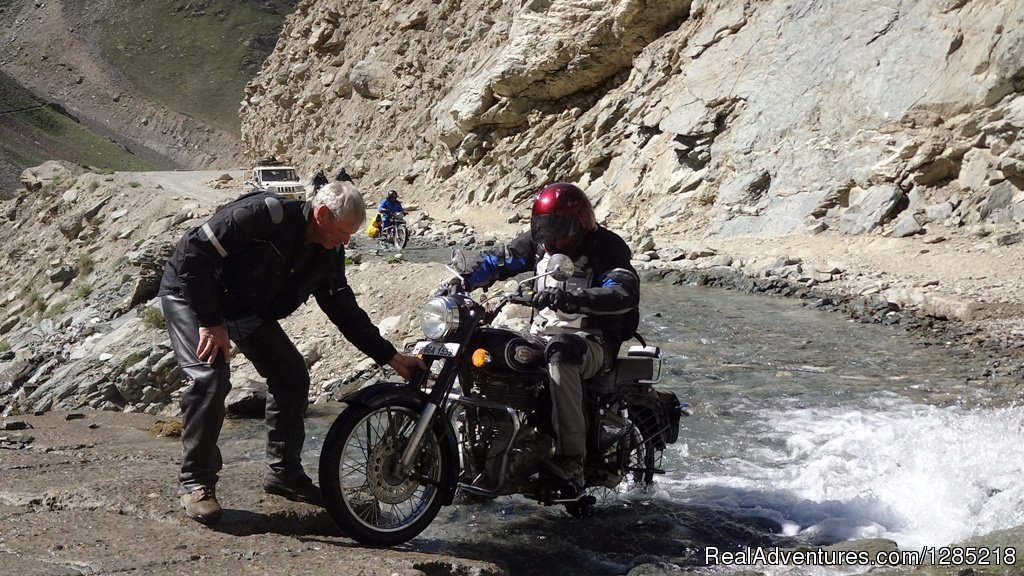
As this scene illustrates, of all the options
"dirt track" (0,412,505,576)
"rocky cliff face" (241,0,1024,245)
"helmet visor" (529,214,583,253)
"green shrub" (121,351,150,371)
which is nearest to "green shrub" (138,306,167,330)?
"green shrub" (121,351,150,371)

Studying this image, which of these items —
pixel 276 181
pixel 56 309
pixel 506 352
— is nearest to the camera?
pixel 506 352

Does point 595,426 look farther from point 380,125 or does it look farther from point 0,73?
point 0,73

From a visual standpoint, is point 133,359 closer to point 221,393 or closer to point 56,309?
point 221,393

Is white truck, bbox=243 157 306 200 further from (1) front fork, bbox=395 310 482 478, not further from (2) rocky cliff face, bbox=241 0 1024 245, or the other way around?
(1) front fork, bbox=395 310 482 478

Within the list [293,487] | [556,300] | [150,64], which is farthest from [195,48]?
[556,300]

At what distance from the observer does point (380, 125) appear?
39531 mm

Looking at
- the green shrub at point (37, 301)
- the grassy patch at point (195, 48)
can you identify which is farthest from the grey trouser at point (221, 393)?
the grassy patch at point (195, 48)

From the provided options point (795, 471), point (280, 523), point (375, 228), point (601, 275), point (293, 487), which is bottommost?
point (280, 523)

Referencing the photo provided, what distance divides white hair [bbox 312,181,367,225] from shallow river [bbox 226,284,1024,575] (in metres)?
1.67

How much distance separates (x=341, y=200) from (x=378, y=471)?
128 centimetres

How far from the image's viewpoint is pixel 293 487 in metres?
5.06

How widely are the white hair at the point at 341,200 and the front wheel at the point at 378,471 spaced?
94cm

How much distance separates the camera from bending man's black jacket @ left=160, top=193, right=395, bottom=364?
4.40m

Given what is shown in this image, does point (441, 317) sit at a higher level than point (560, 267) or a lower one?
lower
